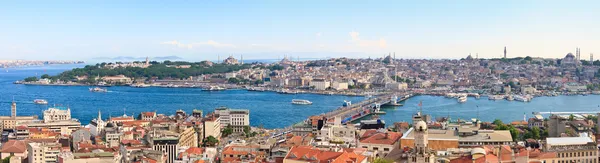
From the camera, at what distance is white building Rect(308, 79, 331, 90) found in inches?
1742

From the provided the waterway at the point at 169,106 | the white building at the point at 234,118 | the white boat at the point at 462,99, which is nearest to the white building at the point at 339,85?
the waterway at the point at 169,106

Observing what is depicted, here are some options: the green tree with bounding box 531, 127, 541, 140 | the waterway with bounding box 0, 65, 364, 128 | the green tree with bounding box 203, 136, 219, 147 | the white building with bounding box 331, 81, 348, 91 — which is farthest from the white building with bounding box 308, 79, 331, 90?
the green tree with bounding box 531, 127, 541, 140

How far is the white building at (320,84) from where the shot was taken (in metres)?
44.3

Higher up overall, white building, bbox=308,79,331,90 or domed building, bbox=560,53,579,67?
domed building, bbox=560,53,579,67

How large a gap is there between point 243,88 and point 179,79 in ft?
32.3

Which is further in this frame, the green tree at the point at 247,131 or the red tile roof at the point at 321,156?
the green tree at the point at 247,131

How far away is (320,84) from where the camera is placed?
44.6 metres

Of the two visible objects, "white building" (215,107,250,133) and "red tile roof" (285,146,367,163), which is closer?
"red tile roof" (285,146,367,163)

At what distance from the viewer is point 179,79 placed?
53.4 meters

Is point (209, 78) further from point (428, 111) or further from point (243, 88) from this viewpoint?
point (428, 111)

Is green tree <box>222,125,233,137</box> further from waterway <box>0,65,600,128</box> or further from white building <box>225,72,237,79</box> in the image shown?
white building <box>225,72,237,79</box>

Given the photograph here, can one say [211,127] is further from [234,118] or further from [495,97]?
[495,97]

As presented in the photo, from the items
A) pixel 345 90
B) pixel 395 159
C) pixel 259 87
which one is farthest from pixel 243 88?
pixel 395 159

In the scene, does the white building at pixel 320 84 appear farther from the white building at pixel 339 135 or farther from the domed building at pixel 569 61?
the white building at pixel 339 135
